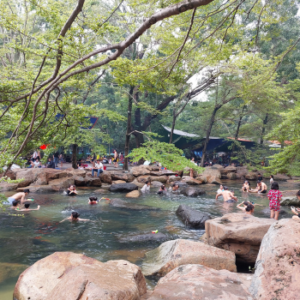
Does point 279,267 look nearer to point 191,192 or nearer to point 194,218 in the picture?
point 194,218

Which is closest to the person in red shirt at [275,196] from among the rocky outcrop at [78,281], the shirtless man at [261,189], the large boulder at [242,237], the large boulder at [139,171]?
the large boulder at [242,237]

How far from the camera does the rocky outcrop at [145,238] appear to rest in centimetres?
754

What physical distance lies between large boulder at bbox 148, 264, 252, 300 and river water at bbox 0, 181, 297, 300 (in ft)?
5.13

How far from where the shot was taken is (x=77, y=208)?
11.3 meters

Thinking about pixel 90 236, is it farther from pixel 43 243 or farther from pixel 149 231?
pixel 149 231

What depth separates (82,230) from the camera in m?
8.59

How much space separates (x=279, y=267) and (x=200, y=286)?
101cm

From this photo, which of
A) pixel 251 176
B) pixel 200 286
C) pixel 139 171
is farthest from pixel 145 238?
pixel 251 176

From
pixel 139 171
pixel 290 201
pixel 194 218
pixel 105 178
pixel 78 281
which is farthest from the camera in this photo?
pixel 139 171

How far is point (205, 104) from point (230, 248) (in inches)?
876

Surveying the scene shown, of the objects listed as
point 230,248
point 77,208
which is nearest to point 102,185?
point 77,208

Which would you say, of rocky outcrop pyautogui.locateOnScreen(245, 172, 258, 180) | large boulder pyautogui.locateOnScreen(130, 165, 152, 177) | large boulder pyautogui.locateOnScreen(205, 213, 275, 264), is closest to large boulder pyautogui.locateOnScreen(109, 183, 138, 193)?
large boulder pyautogui.locateOnScreen(130, 165, 152, 177)

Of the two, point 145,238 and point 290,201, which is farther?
point 290,201

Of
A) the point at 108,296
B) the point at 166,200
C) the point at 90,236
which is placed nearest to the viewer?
the point at 108,296
